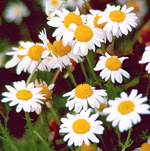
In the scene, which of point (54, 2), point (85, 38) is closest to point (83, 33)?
point (85, 38)

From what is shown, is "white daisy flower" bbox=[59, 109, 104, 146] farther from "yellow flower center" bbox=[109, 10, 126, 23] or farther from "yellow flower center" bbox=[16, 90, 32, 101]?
"yellow flower center" bbox=[109, 10, 126, 23]

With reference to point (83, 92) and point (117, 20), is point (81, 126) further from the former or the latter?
point (117, 20)

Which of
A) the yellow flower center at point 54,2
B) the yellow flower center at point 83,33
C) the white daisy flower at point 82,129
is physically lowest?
the white daisy flower at point 82,129

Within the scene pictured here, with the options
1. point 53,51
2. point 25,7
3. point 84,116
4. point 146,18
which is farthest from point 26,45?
point 25,7

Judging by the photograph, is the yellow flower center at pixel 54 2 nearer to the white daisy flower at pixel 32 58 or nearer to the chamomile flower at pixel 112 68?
the white daisy flower at pixel 32 58

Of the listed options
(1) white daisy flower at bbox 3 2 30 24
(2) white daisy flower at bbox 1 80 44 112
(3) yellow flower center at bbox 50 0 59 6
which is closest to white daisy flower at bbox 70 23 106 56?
(2) white daisy flower at bbox 1 80 44 112

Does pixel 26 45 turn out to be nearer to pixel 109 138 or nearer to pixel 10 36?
pixel 109 138

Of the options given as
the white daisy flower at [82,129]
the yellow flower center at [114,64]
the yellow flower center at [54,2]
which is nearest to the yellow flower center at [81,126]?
the white daisy flower at [82,129]
